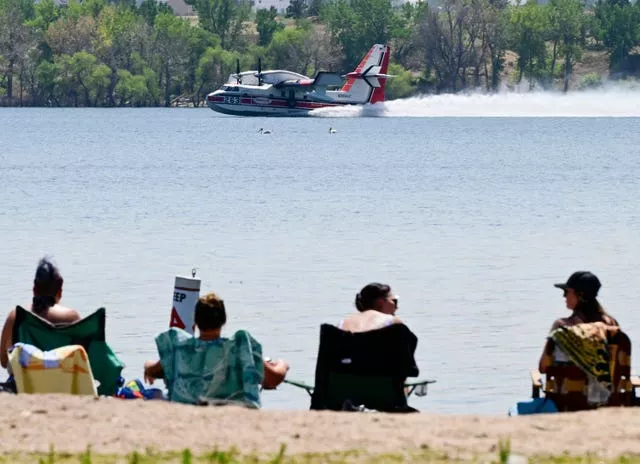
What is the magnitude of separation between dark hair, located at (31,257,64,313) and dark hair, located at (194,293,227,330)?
3.82 ft

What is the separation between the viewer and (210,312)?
9211 mm

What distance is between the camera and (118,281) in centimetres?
2247

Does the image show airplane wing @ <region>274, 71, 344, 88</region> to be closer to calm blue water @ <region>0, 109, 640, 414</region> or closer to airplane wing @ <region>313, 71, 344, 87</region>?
airplane wing @ <region>313, 71, 344, 87</region>

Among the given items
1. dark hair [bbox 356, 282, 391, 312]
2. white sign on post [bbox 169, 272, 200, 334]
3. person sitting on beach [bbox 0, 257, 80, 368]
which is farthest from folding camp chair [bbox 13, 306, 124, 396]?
white sign on post [bbox 169, 272, 200, 334]

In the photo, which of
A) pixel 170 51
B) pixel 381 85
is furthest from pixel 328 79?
pixel 170 51

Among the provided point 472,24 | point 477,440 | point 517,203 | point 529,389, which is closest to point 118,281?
point 529,389

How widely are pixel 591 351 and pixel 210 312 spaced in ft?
7.22

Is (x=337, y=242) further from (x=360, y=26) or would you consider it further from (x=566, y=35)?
(x=360, y=26)

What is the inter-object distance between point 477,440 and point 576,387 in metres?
1.50

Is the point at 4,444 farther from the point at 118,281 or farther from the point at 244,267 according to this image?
the point at 244,267

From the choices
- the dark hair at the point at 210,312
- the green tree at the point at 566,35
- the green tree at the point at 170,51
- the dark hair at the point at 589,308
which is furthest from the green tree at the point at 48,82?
the dark hair at the point at 210,312

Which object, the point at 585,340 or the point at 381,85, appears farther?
the point at 381,85

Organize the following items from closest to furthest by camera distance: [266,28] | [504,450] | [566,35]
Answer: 1. [504,450]
2. [566,35]
3. [266,28]

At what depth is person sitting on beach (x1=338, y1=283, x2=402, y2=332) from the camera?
10.1m
